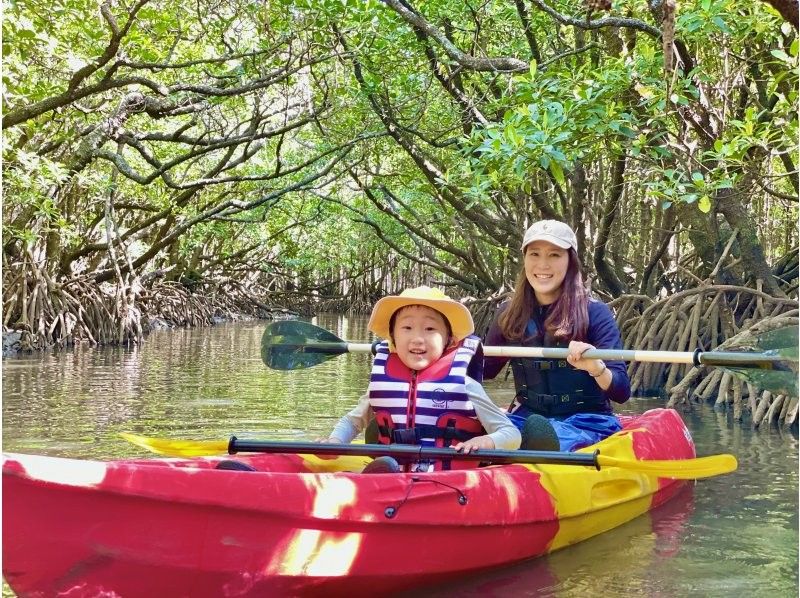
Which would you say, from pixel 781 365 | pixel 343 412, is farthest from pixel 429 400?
pixel 343 412

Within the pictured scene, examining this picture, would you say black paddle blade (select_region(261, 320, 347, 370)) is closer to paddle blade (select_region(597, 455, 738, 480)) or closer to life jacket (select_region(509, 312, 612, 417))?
life jacket (select_region(509, 312, 612, 417))

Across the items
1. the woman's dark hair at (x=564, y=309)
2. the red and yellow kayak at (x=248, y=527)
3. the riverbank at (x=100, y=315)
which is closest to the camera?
the red and yellow kayak at (x=248, y=527)

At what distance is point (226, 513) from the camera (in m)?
2.92

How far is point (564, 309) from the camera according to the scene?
453cm

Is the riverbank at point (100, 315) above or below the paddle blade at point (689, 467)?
above

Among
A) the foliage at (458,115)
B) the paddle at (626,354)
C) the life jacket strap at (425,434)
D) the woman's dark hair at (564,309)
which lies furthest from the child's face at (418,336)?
the foliage at (458,115)

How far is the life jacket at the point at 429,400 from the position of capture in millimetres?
3809

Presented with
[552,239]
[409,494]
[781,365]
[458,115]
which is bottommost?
[409,494]

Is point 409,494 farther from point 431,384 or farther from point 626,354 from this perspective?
point 626,354

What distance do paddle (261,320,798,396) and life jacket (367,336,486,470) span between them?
650 millimetres

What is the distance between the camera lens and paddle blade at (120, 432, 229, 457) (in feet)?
13.5

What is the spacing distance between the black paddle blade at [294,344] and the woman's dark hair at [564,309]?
0.96 m

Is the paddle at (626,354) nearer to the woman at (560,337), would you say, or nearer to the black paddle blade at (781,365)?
the black paddle blade at (781,365)

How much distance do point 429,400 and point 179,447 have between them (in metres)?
1.08
